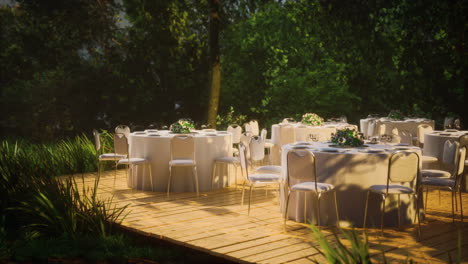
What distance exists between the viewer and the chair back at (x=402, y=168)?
19.2ft

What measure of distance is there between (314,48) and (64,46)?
29.5 ft

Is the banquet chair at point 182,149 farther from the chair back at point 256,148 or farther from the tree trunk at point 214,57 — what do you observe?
the tree trunk at point 214,57

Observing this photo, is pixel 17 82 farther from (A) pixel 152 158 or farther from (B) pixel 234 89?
(A) pixel 152 158

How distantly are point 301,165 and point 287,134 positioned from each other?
4.76 meters

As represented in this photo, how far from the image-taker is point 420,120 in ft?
41.9

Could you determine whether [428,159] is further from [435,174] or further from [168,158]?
[168,158]

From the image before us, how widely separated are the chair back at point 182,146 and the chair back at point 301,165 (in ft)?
7.98

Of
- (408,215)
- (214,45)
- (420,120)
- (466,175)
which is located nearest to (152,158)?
(408,215)

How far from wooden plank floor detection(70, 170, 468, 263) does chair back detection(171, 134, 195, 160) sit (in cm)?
67

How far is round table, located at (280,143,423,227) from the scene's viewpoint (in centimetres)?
630

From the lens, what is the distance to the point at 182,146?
8.30 m

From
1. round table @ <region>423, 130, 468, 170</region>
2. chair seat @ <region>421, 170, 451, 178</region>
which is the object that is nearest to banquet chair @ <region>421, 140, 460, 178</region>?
chair seat @ <region>421, 170, 451, 178</region>

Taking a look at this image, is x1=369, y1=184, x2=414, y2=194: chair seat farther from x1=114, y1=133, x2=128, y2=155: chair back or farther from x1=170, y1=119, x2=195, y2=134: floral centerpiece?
x1=114, y1=133, x2=128, y2=155: chair back

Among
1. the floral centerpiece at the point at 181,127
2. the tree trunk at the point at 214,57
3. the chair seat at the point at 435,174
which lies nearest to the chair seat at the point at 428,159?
the chair seat at the point at 435,174
